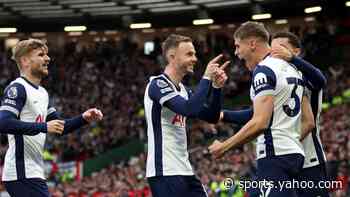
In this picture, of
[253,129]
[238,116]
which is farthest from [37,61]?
[253,129]

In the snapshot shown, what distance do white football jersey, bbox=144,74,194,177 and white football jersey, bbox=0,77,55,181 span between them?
1088 millimetres

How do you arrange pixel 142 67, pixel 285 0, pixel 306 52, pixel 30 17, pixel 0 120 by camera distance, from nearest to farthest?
pixel 0 120
pixel 285 0
pixel 306 52
pixel 30 17
pixel 142 67

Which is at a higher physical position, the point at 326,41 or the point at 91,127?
the point at 326,41

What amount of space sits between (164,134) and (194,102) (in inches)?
19.3

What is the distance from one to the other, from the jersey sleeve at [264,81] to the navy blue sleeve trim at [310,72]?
800 mm

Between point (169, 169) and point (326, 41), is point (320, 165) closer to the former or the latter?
point (169, 169)

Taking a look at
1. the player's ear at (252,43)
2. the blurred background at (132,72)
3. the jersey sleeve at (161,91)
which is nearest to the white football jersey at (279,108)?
the player's ear at (252,43)

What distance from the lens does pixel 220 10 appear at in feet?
85.7

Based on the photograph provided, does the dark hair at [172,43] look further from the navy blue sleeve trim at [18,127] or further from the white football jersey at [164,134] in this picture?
the navy blue sleeve trim at [18,127]

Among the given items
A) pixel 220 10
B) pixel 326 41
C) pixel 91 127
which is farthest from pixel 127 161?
pixel 326 41

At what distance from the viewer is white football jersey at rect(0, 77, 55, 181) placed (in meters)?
6.80

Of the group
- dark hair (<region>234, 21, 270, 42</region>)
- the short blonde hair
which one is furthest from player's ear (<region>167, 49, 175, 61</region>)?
the short blonde hair

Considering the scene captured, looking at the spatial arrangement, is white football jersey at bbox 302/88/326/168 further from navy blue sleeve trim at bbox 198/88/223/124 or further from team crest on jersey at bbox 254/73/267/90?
team crest on jersey at bbox 254/73/267/90

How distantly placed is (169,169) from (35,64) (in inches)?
67.5
